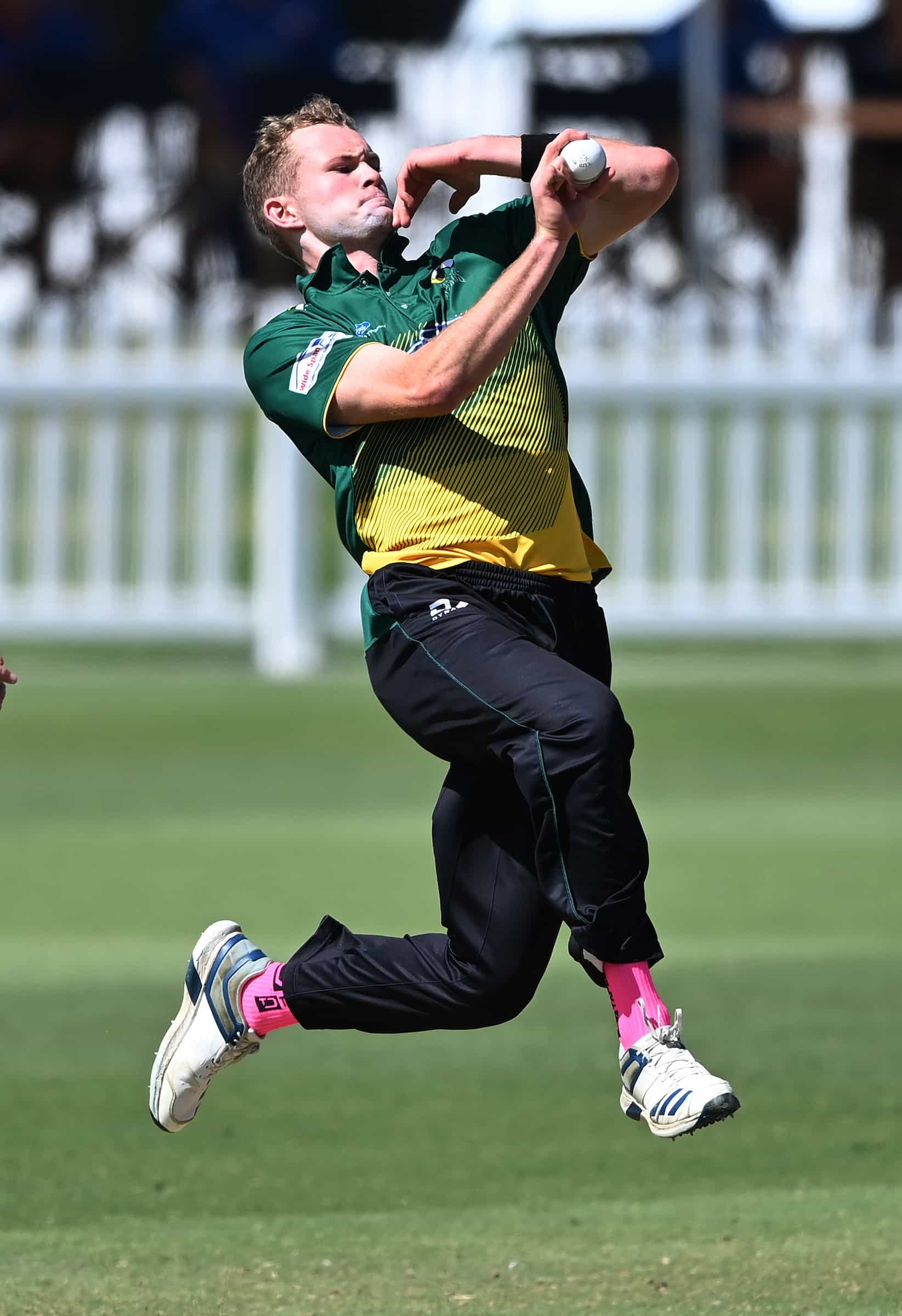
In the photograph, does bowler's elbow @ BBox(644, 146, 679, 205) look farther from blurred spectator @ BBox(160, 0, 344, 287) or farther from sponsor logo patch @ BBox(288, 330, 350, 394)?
blurred spectator @ BBox(160, 0, 344, 287)

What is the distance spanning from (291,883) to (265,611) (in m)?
4.85

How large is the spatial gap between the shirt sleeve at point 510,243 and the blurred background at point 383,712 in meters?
1.74

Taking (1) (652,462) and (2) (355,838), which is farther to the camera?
(1) (652,462)

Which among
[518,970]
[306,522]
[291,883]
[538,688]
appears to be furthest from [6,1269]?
[306,522]

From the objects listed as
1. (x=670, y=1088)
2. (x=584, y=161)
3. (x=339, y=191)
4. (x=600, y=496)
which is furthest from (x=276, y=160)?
(x=600, y=496)

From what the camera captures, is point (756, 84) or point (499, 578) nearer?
point (499, 578)

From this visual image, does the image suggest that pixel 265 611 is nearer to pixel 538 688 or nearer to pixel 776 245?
pixel 538 688

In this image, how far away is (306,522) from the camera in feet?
41.8

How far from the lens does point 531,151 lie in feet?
13.9

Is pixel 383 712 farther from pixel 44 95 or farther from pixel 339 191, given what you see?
pixel 44 95

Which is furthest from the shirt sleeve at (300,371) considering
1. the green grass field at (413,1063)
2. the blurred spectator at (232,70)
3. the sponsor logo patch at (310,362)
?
the blurred spectator at (232,70)

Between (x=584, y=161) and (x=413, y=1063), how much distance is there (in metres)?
2.96

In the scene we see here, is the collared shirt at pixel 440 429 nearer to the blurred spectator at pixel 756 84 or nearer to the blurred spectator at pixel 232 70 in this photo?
the blurred spectator at pixel 232 70

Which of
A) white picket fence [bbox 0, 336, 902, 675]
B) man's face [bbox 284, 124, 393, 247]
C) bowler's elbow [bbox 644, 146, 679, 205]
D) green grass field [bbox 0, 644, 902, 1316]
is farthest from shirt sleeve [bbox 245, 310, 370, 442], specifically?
white picket fence [bbox 0, 336, 902, 675]
